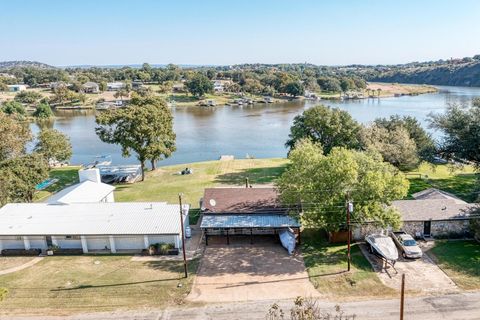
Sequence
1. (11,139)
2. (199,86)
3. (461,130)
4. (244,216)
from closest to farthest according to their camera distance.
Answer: (244,216), (461,130), (11,139), (199,86)

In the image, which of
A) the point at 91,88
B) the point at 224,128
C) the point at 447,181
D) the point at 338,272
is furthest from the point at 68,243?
the point at 91,88

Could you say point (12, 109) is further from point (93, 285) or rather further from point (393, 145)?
point (393, 145)

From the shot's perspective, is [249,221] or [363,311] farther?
[249,221]

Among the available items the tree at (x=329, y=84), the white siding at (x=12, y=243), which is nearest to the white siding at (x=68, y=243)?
the white siding at (x=12, y=243)

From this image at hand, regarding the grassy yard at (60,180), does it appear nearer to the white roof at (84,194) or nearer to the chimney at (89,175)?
the chimney at (89,175)

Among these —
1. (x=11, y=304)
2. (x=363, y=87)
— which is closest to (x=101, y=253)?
(x=11, y=304)

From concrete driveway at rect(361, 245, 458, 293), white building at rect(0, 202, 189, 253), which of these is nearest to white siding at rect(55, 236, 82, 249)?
white building at rect(0, 202, 189, 253)

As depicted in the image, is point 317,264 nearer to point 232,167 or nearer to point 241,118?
point 232,167

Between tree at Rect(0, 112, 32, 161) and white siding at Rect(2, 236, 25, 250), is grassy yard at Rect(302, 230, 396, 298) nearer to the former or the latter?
white siding at Rect(2, 236, 25, 250)
